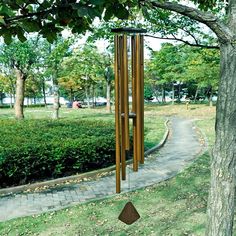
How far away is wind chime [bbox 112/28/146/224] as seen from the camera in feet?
10.6

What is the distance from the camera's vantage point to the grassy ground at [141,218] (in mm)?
5078

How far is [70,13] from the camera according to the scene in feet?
7.08

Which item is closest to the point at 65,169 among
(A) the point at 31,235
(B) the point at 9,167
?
(B) the point at 9,167

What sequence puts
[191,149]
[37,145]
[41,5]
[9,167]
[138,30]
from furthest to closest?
[191,149] → [37,145] → [9,167] → [138,30] → [41,5]

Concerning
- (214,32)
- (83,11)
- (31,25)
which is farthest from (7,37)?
(214,32)

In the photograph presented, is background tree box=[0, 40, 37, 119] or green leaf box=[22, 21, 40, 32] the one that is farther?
background tree box=[0, 40, 37, 119]

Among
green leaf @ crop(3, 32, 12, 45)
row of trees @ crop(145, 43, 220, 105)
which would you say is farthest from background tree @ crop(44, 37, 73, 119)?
green leaf @ crop(3, 32, 12, 45)

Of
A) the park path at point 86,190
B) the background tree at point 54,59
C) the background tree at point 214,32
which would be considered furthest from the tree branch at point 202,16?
the background tree at point 54,59

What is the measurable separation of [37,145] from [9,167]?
86 centimetres

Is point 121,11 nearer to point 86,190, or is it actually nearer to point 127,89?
point 127,89

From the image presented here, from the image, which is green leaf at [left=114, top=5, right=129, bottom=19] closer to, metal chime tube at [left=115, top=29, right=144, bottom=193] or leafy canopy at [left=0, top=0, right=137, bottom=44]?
leafy canopy at [left=0, top=0, right=137, bottom=44]

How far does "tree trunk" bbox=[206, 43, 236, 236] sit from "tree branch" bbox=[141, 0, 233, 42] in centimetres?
10

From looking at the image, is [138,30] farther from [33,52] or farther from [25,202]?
[33,52]

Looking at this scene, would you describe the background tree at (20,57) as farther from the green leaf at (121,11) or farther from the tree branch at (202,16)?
the green leaf at (121,11)
